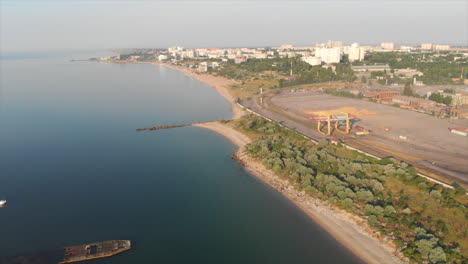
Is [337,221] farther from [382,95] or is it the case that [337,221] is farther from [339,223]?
[382,95]

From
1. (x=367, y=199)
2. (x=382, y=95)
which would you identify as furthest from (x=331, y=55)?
(x=367, y=199)

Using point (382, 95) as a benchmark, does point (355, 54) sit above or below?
above

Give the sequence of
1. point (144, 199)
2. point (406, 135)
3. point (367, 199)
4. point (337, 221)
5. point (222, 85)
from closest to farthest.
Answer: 1. point (337, 221)
2. point (367, 199)
3. point (144, 199)
4. point (406, 135)
5. point (222, 85)

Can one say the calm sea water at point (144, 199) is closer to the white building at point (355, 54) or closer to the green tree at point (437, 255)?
the green tree at point (437, 255)

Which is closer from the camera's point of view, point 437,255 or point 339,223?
point 437,255

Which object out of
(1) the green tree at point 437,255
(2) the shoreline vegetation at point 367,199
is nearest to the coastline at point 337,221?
(2) the shoreline vegetation at point 367,199

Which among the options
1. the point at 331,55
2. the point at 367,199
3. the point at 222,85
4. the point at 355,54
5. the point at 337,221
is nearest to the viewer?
the point at 337,221

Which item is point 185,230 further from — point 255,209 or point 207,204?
point 255,209

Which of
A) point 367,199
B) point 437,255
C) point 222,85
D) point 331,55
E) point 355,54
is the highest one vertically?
point 355,54
